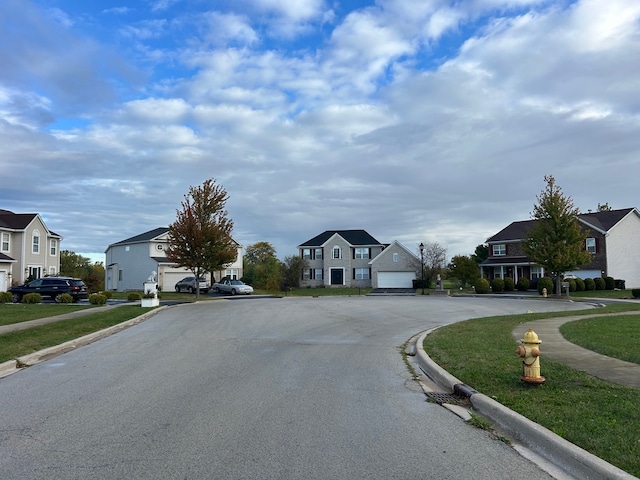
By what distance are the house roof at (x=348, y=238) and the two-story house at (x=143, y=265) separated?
11365mm

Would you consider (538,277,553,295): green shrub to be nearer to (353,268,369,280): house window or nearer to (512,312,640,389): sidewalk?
(353,268,369,280): house window

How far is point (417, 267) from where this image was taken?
211 ft

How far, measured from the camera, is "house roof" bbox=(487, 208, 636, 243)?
167 feet

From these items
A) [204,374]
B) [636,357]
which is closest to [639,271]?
[636,357]

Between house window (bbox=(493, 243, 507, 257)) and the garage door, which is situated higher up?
house window (bbox=(493, 243, 507, 257))

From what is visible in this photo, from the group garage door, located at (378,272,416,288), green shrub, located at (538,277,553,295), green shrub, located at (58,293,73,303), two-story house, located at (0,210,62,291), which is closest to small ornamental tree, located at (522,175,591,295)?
green shrub, located at (538,277,553,295)

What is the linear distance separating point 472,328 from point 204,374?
30.8 feet

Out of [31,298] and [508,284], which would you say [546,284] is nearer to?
[508,284]

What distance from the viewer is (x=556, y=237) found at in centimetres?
3956

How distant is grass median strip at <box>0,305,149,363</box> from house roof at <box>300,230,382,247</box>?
48764 millimetres

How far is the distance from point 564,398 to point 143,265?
182 feet

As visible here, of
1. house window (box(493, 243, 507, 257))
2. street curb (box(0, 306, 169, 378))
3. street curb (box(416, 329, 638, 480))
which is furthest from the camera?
house window (box(493, 243, 507, 257))

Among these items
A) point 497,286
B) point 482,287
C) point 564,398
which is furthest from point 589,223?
point 564,398

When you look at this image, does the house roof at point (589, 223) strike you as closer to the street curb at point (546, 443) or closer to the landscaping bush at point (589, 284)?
the landscaping bush at point (589, 284)
